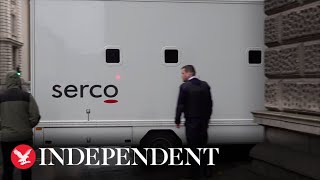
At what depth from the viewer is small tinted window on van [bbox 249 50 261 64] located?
29.1ft

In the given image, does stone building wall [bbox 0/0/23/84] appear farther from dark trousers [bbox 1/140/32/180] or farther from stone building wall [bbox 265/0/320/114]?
stone building wall [bbox 265/0/320/114]

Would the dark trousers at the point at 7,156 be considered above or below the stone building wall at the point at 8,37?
below

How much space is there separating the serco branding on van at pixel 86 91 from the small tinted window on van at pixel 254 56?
2.54 m

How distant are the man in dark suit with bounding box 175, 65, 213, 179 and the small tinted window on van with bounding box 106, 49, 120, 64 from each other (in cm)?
156

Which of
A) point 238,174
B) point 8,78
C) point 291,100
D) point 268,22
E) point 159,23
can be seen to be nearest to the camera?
point 8,78

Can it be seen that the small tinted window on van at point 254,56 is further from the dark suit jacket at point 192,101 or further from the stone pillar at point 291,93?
the dark suit jacket at point 192,101

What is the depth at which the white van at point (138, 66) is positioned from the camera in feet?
27.6

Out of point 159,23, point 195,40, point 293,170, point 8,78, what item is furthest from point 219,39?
point 8,78

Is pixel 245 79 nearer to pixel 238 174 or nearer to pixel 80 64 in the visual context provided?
pixel 238 174

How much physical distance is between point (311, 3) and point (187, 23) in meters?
2.79

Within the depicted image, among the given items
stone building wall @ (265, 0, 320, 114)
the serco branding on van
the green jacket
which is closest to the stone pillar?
stone building wall @ (265, 0, 320, 114)

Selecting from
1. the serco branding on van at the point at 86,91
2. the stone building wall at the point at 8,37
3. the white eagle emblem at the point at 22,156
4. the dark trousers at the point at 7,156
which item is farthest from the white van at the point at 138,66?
the stone building wall at the point at 8,37

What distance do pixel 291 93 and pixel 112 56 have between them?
322 centimetres

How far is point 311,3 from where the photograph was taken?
20.8 feet
